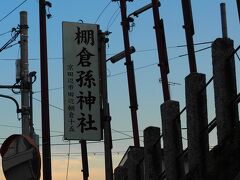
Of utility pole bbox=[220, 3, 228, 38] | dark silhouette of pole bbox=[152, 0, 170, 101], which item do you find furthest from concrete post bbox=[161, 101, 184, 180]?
dark silhouette of pole bbox=[152, 0, 170, 101]

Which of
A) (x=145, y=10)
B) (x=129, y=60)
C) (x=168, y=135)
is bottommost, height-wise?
(x=168, y=135)

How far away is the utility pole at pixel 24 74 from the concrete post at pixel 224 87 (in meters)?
Result: 10.1

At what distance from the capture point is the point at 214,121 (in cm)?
1195

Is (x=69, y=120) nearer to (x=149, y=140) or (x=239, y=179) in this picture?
(x=149, y=140)

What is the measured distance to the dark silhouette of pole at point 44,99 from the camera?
53.0 ft

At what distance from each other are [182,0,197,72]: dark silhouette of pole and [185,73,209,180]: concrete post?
4.84m

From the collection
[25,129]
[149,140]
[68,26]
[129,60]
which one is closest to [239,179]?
[149,140]

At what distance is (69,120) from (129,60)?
21.8ft

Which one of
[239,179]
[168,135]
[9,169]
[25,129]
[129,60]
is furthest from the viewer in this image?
[129,60]

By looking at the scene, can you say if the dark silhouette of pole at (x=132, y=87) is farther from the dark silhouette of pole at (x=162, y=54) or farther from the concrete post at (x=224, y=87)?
the concrete post at (x=224, y=87)

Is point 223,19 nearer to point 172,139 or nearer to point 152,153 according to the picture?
point 152,153

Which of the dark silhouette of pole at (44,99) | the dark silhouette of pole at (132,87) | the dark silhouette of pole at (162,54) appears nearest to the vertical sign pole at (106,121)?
the dark silhouette of pole at (44,99)

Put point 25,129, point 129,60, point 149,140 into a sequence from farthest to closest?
point 129,60
point 25,129
point 149,140

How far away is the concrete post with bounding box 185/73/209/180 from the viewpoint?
1194cm
